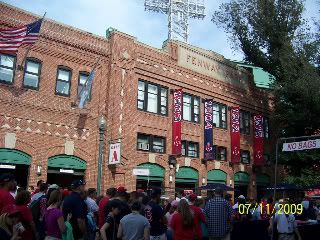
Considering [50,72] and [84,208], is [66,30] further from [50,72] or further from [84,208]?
[84,208]

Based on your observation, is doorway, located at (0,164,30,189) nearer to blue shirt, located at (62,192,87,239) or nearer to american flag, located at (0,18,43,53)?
american flag, located at (0,18,43,53)

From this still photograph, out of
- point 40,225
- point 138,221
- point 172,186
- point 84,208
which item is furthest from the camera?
point 172,186

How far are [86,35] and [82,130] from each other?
5.39 meters

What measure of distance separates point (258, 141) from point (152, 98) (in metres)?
10.6

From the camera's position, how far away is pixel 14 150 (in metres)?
17.8

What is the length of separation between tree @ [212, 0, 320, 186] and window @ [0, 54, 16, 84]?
18.7 meters

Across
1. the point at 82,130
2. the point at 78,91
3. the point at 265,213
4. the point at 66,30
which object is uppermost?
the point at 66,30

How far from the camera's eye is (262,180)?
30.7 metres

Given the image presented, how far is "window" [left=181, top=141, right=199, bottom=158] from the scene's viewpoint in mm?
25031

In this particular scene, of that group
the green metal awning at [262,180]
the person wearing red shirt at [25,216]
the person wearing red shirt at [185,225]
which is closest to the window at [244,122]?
the green metal awning at [262,180]

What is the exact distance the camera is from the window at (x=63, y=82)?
20000 millimetres

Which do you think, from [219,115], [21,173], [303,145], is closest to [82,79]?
[21,173]

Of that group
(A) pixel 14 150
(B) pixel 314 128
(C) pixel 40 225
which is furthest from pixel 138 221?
(B) pixel 314 128
